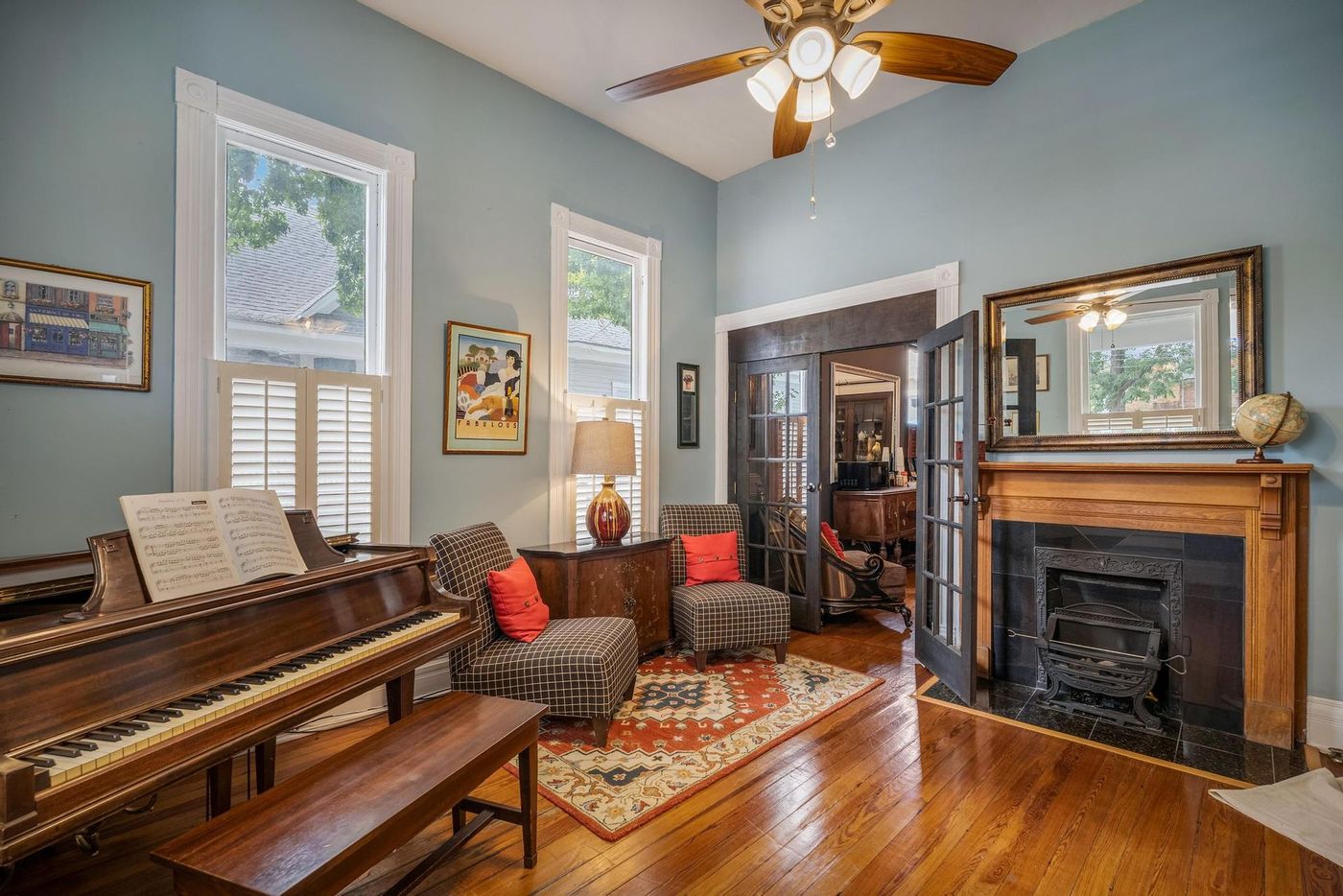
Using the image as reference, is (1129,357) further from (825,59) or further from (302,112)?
(302,112)

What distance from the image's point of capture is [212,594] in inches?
62.5

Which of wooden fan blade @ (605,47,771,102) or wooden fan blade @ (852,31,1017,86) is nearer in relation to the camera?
wooden fan blade @ (852,31,1017,86)

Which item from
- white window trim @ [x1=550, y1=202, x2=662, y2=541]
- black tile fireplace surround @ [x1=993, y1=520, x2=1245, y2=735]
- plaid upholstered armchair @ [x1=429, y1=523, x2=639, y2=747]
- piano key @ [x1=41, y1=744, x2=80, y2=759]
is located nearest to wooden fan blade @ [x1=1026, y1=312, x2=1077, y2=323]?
black tile fireplace surround @ [x1=993, y1=520, x2=1245, y2=735]

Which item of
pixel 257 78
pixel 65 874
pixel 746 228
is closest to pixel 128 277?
pixel 257 78

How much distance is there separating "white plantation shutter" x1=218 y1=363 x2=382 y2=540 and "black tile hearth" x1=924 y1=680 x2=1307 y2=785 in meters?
3.22

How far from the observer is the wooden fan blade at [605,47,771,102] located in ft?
7.88

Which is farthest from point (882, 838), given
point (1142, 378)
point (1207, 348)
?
point (1207, 348)

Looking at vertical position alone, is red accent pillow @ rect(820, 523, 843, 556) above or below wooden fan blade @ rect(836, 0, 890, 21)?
below

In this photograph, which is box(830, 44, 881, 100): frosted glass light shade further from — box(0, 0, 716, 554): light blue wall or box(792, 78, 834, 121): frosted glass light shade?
box(0, 0, 716, 554): light blue wall

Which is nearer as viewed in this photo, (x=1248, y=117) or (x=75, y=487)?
(x=75, y=487)

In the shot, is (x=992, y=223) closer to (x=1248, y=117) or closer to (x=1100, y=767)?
(x=1248, y=117)

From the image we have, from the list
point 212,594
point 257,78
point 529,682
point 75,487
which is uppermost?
point 257,78

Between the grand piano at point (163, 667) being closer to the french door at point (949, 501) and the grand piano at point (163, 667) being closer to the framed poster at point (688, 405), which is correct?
the french door at point (949, 501)

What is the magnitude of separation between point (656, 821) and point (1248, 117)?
395 cm
